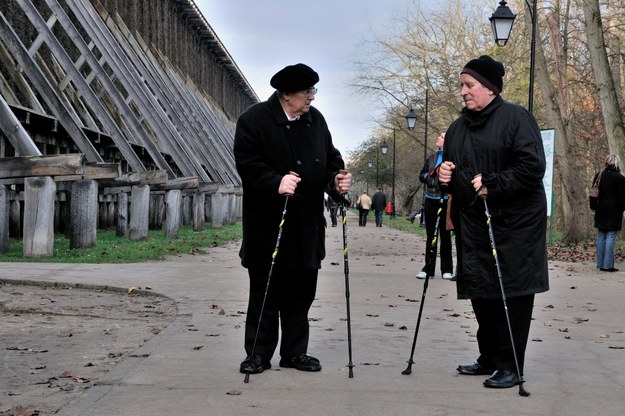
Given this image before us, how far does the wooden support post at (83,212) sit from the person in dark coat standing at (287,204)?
10.8 meters

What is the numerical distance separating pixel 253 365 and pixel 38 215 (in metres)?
9.73

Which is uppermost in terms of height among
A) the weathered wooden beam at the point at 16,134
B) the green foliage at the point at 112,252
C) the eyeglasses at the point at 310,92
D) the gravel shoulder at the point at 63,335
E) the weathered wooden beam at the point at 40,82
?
the weathered wooden beam at the point at 40,82

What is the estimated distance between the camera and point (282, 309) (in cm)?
671

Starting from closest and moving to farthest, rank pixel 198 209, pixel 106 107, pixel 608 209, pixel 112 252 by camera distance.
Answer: pixel 112 252, pixel 608 209, pixel 198 209, pixel 106 107

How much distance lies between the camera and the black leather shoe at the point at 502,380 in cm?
613

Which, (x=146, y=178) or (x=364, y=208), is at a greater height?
(x=146, y=178)

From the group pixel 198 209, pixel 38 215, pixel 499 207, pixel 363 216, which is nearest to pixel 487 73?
pixel 499 207

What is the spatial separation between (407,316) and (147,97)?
19.9 meters

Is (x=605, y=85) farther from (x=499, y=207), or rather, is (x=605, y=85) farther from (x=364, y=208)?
(x=364, y=208)

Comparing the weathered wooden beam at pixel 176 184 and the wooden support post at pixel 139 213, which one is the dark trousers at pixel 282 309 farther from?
the weathered wooden beam at pixel 176 184

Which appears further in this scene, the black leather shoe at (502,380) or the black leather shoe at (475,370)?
the black leather shoe at (475,370)

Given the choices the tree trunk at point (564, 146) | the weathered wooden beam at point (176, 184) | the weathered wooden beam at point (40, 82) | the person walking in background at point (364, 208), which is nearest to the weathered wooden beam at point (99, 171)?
the weathered wooden beam at point (40, 82)

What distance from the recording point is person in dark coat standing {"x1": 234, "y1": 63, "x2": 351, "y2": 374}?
654 centimetres

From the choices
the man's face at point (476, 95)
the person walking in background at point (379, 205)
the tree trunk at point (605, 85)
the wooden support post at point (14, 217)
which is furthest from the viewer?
the person walking in background at point (379, 205)
